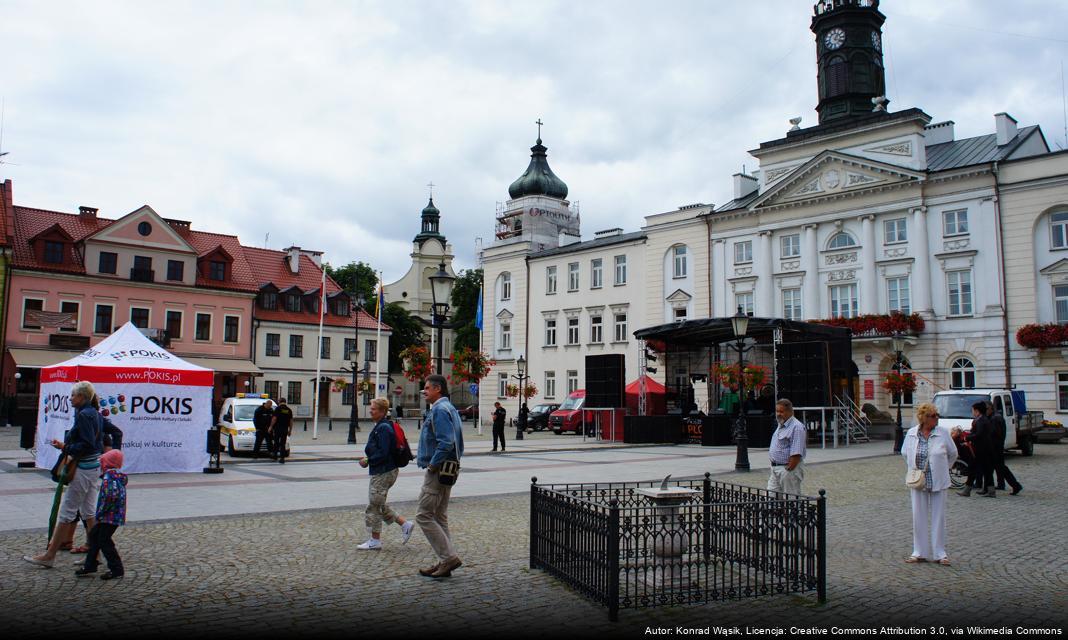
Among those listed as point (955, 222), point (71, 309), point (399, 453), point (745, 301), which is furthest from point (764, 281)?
point (71, 309)

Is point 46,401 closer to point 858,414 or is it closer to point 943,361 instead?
point 858,414

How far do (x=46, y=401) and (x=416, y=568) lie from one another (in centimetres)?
1401

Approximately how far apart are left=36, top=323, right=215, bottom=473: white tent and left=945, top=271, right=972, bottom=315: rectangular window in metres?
32.9

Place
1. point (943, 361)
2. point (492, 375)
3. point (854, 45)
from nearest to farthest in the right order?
1. point (943, 361)
2. point (854, 45)
3. point (492, 375)

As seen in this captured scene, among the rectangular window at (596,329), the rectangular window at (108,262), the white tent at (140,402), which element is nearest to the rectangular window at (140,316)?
the rectangular window at (108,262)

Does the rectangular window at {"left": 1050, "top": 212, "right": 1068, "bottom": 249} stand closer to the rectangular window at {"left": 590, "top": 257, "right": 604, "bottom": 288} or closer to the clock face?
the clock face

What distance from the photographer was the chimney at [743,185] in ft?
159

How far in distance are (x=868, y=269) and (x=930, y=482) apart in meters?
33.3

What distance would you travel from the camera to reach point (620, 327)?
50.2 m

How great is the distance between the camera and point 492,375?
5609 cm

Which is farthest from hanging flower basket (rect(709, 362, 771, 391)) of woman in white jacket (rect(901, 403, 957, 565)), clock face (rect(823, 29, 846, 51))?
clock face (rect(823, 29, 846, 51))

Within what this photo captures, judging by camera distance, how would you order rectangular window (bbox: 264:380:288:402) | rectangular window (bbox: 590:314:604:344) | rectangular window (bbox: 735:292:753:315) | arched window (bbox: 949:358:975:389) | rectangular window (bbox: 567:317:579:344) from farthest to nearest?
rectangular window (bbox: 264:380:288:402), rectangular window (bbox: 567:317:579:344), rectangular window (bbox: 590:314:604:344), rectangular window (bbox: 735:292:753:315), arched window (bbox: 949:358:975:389)

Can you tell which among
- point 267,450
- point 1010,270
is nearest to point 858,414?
point 1010,270

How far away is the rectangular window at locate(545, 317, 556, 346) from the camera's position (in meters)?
53.9
